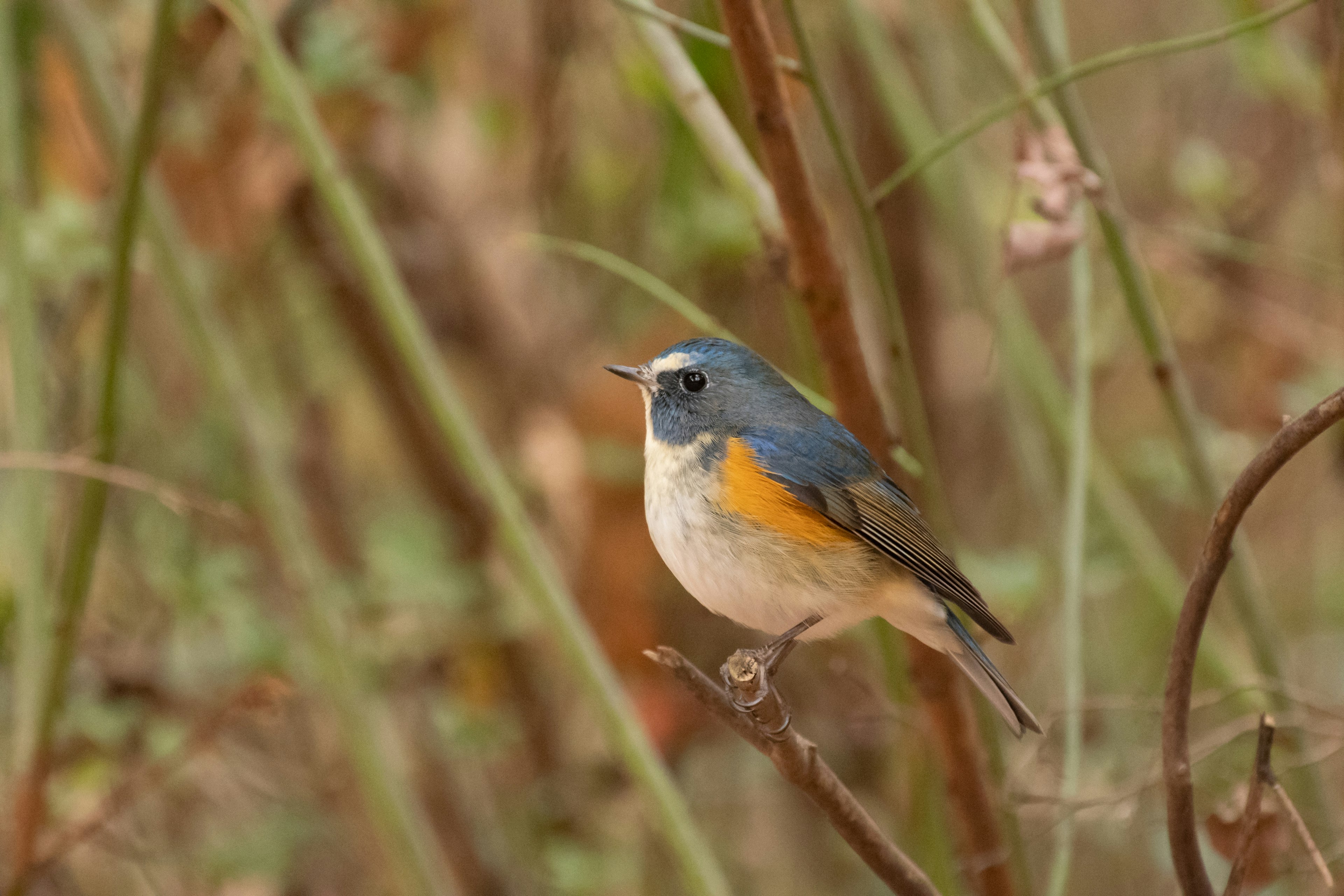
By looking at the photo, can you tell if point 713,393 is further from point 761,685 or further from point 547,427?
point 547,427

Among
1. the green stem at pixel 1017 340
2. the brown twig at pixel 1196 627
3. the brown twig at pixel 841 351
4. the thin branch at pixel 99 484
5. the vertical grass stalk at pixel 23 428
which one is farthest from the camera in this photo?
the green stem at pixel 1017 340

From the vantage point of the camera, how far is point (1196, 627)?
3.97 ft

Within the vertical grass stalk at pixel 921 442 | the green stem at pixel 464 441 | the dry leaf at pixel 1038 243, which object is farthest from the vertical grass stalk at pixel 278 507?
the dry leaf at pixel 1038 243

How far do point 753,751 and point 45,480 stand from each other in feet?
7.49

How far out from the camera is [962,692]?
1854 mm

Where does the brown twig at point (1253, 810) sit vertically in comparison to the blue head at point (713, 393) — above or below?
below

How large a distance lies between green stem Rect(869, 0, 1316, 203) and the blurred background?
0.51 meters

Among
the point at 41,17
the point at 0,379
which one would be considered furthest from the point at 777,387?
the point at 0,379

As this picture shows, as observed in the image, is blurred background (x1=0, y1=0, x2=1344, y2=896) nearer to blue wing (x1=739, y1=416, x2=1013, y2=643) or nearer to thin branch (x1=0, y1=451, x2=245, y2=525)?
thin branch (x1=0, y1=451, x2=245, y2=525)

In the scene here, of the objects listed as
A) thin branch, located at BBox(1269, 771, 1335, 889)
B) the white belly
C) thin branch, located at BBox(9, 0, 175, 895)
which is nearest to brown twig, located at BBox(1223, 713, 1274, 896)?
thin branch, located at BBox(1269, 771, 1335, 889)

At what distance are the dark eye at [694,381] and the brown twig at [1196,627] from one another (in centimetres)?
60

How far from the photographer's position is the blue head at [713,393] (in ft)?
4.92

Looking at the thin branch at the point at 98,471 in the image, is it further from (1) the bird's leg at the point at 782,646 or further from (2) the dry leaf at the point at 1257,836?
(2) the dry leaf at the point at 1257,836

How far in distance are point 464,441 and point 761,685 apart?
663 mm
